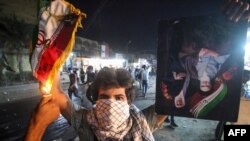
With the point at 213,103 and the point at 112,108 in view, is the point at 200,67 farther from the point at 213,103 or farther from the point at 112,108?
the point at 112,108

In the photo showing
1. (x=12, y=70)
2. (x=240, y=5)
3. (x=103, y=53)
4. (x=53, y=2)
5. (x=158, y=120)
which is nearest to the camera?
(x=240, y=5)

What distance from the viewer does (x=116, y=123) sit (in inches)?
72.7

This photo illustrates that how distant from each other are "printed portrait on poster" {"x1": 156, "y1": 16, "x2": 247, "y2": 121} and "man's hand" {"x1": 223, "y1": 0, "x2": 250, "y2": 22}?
0.07 m

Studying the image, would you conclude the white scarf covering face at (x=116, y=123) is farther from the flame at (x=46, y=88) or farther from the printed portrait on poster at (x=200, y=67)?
the flame at (x=46, y=88)

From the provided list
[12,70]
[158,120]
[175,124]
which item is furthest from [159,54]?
[12,70]

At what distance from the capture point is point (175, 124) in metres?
7.95

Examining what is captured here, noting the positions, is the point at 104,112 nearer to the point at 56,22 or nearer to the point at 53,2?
the point at 56,22

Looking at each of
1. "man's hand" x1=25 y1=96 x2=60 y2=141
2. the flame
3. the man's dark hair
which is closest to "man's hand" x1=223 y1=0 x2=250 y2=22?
the man's dark hair

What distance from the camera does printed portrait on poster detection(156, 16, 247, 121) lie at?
5.39 feet

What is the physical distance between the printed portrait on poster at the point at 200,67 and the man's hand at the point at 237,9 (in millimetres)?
68

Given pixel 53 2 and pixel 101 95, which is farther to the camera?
pixel 101 95

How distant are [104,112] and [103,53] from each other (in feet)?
108

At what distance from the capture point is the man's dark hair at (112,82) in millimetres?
1927

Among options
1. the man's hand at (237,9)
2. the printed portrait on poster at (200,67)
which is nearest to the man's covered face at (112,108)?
the printed portrait on poster at (200,67)
